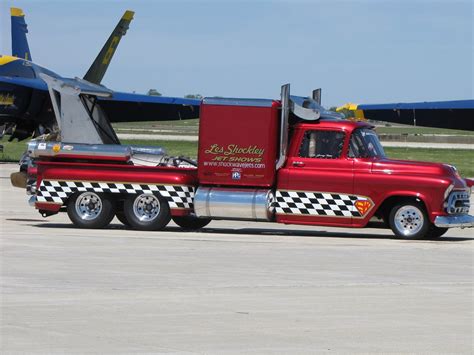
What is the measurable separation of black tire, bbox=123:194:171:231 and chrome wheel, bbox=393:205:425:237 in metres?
3.37

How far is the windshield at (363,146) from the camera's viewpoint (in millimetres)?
16562

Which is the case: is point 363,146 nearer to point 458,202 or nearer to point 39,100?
point 458,202

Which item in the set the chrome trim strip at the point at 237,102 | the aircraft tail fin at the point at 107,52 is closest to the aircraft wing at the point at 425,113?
the aircraft tail fin at the point at 107,52

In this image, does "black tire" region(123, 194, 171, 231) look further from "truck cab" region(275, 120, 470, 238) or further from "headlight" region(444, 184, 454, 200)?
"headlight" region(444, 184, 454, 200)

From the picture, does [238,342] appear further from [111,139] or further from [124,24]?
[124,24]

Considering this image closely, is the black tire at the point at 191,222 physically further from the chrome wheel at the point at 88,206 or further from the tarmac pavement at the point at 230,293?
the chrome wheel at the point at 88,206

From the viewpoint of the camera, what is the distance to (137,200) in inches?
671

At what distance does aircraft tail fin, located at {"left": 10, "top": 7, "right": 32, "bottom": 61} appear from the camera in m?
49.0

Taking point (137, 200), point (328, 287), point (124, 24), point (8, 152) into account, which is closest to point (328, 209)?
point (137, 200)

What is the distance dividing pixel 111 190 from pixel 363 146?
12.4ft

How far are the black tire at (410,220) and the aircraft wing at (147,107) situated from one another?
91.3ft

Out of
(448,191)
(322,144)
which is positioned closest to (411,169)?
(448,191)

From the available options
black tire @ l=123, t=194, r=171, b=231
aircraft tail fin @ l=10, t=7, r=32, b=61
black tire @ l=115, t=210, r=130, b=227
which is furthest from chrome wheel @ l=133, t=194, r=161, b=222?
aircraft tail fin @ l=10, t=7, r=32, b=61

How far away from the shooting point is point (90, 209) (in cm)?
1719
